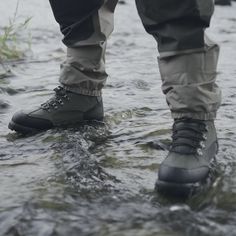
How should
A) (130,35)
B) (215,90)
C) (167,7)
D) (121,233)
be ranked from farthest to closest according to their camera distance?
(130,35) → (215,90) → (167,7) → (121,233)

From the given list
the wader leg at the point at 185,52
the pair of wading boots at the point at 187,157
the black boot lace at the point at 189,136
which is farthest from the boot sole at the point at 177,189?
the wader leg at the point at 185,52

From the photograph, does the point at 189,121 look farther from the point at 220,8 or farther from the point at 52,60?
the point at 220,8

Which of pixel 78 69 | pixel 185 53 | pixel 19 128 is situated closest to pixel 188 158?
pixel 185 53

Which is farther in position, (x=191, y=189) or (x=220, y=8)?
(x=220, y=8)

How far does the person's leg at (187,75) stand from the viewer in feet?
7.32

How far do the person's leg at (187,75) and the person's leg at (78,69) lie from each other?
0.61m

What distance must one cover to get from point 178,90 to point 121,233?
82 cm

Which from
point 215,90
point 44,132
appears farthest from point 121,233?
point 44,132

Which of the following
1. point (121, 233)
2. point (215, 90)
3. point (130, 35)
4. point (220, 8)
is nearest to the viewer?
point (121, 233)

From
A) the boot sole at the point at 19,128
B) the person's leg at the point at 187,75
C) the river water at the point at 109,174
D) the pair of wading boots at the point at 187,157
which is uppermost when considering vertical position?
the person's leg at the point at 187,75

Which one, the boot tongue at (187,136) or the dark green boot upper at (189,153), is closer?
the dark green boot upper at (189,153)

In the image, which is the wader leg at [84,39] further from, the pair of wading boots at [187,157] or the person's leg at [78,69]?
the pair of wading boots at [187,157]

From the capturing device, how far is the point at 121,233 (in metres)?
1.82

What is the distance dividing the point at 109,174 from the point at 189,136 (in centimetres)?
43
